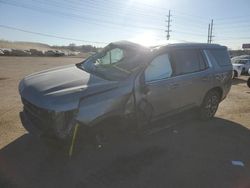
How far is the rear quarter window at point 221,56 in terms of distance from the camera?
684 centimetres

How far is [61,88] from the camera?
4.16 m

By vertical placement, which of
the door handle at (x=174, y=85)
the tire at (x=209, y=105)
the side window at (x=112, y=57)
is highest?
the side window at (x=112, y=57)

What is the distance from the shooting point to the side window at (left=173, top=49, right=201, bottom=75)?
5660mm

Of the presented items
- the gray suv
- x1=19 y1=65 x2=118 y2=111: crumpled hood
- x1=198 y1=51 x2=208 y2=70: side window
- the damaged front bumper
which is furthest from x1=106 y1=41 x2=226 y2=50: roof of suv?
the damaged front bumper

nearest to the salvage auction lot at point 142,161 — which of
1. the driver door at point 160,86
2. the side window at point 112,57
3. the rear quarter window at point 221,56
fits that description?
the driver door at point 160,86

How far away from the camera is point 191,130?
245 inches

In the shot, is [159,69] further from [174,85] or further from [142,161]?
[142,161]

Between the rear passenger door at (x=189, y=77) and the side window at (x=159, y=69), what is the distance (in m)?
0.20

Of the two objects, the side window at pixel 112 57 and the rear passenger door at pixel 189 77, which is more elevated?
the side window at pixel 112 57

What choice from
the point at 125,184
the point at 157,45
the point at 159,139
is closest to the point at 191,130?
the point at 159,139

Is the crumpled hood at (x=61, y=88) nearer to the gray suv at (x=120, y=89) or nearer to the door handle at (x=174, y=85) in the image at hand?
the gray suv at (x=120, y=89)

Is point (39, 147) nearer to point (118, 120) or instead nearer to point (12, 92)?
point (118, 120)

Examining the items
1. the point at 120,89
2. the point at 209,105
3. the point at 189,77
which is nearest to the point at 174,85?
the point at 189,77

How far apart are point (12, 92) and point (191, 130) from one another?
20.7 feet
